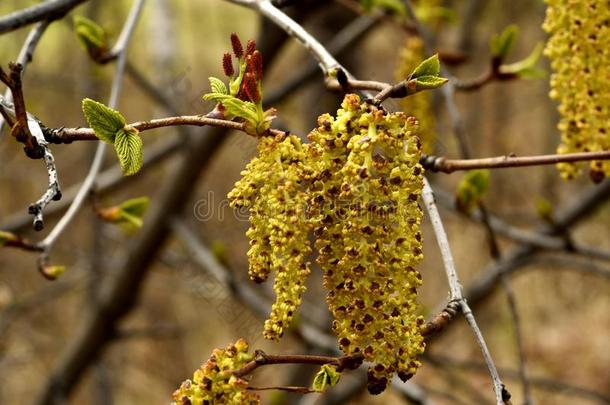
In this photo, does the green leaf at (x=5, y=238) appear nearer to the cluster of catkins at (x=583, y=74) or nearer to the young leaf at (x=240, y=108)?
the young leaf at (x=240, y=108)

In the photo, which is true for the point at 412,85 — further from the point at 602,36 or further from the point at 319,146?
the point at 602,36

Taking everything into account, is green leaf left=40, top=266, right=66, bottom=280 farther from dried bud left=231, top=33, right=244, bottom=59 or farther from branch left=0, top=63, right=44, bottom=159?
dried bud left=231, top=33, right=244, bottom=59

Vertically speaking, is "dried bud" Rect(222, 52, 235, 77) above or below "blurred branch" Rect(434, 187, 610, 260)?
below

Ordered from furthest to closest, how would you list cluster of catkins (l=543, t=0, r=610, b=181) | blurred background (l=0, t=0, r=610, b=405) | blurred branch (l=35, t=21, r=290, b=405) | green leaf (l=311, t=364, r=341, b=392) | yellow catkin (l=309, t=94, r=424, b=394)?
blurred background (l=0, t=0, r=610, b=405) < blurred branch (l=35, t=21, r=290, b=405) < cluster of catkins (l=543, t=0, r=610, b=181) < green leaf (l=311, t=364, r=341, b=392) < yellow catkin (l=309, t=94, r=424, b=394)

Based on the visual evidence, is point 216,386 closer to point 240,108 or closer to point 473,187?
point 240,108

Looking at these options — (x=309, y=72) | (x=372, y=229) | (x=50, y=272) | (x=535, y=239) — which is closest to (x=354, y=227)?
(x=372, y=229)

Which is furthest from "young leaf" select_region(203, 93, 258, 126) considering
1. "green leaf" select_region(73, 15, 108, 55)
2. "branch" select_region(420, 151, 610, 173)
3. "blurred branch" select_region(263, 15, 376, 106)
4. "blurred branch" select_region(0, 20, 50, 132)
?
"blurred branch" select_region(263, 15, 376, 106)
